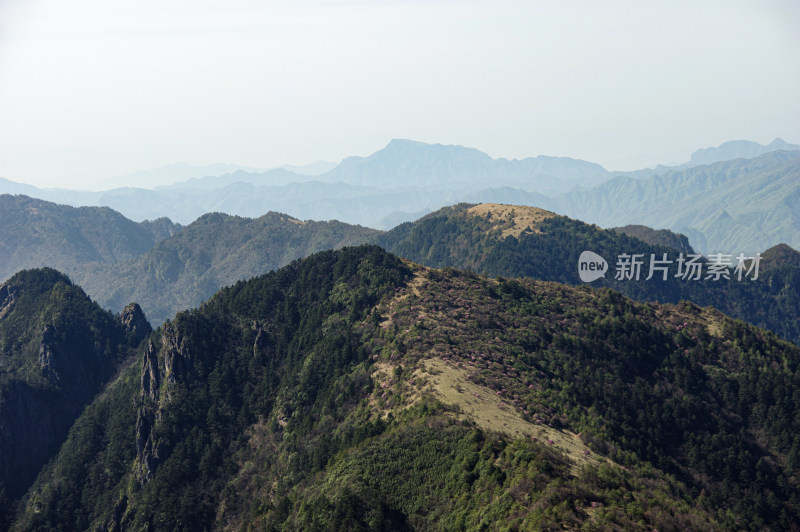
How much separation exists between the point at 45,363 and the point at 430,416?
5283 inches

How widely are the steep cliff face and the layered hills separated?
967cm

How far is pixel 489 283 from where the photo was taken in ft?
482

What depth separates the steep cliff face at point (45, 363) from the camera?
483ft

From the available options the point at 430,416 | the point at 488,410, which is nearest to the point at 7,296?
the point at 430,416

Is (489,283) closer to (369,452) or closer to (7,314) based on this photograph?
(369,452)

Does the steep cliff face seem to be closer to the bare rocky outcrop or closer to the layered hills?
the layered hills

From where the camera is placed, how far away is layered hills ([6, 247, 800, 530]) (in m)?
71.4

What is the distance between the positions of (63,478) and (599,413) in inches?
4544

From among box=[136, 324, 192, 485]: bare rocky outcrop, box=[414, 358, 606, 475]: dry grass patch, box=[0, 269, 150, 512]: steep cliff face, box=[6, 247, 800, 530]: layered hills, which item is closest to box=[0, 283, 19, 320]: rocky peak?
box=[0, 269, 150, 512]: steep cliff face

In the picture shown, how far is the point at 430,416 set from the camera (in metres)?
84.7

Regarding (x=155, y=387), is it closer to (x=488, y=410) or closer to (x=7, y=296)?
(x=488, y=410)

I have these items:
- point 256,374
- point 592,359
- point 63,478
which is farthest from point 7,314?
point 592,359

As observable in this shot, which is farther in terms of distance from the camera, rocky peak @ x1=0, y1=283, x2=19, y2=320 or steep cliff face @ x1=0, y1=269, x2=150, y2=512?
rocky peak @ x1=0, y1=283, x2=19, y2=320

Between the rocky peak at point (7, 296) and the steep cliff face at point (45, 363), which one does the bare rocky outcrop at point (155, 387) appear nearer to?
the steep cliff face at point (45, 363)
